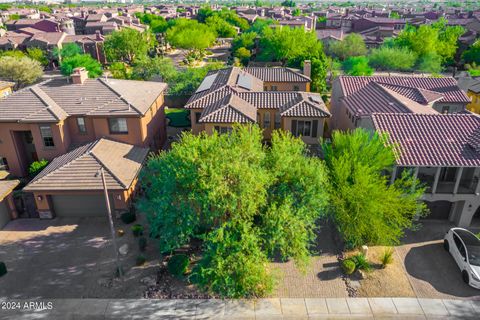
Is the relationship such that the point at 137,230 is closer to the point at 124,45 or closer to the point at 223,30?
the point at 124,45

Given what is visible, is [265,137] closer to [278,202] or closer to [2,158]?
[278,202]

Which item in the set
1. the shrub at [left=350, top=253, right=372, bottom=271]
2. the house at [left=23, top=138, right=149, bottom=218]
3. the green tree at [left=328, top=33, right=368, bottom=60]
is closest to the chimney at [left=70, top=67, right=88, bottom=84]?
the house at [left=23, top=138, right=149, bottom=218]

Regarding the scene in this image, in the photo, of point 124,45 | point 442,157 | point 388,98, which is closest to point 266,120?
point 388,98

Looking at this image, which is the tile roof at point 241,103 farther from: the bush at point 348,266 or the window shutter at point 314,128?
the bush at point 348,266

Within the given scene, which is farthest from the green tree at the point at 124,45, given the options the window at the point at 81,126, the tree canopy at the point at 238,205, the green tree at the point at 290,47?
the tree canopy at the point at 238,205

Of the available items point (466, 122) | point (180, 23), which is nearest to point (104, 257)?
point (466, 122)
